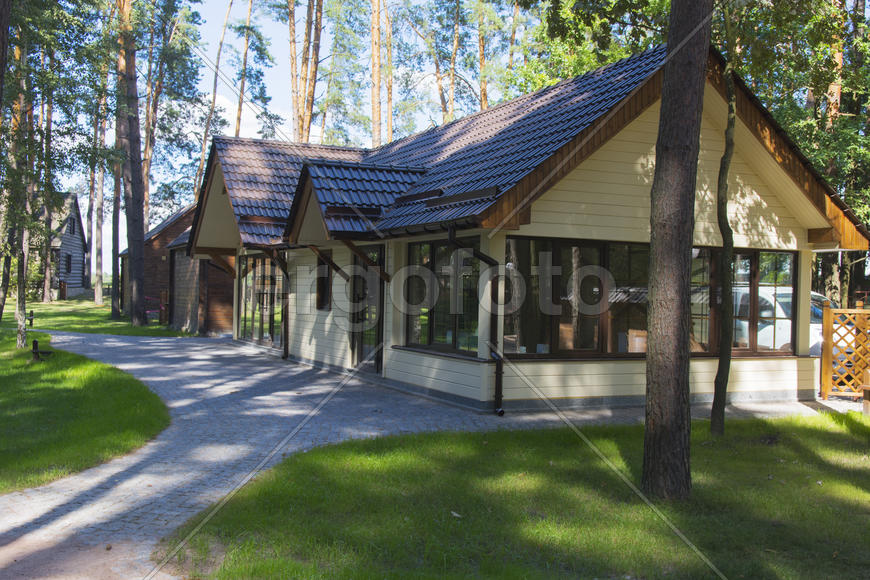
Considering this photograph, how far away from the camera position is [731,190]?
12273 mm

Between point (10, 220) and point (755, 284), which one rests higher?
point (10, 220)

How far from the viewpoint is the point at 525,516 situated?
Result: 5.74 meters

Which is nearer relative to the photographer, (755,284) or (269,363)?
(755,284)

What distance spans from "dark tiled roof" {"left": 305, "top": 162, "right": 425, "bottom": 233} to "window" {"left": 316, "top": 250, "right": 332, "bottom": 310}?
8.52 feet

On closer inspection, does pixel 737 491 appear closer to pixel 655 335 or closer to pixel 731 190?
pixel 655 335

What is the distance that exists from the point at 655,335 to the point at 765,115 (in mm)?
6923

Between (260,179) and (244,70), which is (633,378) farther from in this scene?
Result: (244,70)

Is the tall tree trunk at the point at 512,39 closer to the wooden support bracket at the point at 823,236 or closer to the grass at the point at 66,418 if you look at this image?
the wooden support bracket at the point at 823,236

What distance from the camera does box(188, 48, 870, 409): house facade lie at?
10.6 meters

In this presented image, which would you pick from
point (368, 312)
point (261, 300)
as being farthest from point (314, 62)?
point (368, 312)

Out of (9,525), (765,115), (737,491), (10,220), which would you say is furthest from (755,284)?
(10,220)

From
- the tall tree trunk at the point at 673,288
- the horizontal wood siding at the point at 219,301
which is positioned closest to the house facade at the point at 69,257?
the horizontal wood siding at the point at 219,301

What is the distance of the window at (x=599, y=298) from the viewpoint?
1085 cm

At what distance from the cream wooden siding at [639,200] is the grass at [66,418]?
5.90 m
